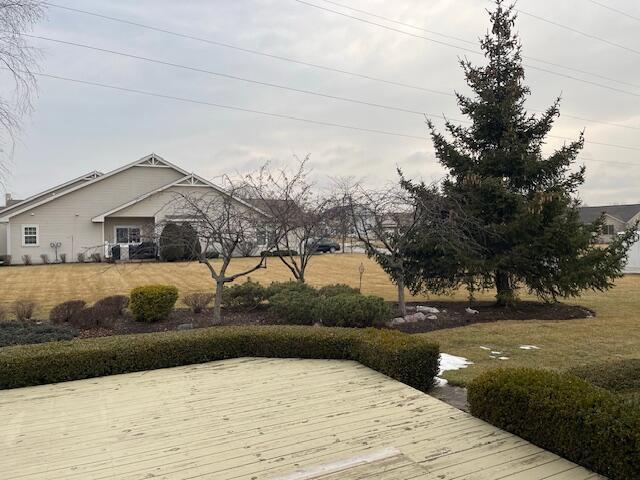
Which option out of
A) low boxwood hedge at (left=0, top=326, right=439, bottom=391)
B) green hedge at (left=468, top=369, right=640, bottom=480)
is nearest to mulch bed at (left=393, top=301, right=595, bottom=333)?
low boxwood hedge at (left=0, top=326, right=439, bottom=391)

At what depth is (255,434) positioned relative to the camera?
3.94 metres

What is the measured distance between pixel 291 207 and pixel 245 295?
7.64 ft

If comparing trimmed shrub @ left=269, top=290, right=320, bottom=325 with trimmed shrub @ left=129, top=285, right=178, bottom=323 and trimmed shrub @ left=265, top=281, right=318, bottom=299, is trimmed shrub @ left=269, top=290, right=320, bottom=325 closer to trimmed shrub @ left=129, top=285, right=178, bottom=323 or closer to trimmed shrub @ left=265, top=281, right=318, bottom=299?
trimmed shrub @ left=265, top=281, right=318, bottom=299

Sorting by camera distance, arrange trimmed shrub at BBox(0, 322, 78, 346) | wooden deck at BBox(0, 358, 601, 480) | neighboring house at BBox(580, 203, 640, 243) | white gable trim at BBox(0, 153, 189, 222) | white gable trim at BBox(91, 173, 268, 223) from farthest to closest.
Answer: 1. neighboring house at BBox(580, 203, 640, 243)
2. white gable trim at BBox(91, 173, 268, 223)
3. white gable trim at BBox(0, 153, 189, 222)
4. trimmed shrub at BBox(0, 322, 78, 346)
5. wooden deck at BBox(0, 358, 601, 480)

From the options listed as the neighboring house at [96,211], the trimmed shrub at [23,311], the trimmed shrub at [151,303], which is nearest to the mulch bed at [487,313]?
the trimmed shrub at [151,303]

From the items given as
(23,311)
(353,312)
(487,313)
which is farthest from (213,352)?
(487,313)

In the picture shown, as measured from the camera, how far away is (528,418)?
12.3 feet

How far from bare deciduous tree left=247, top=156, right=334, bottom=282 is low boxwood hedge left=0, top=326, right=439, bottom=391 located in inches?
146

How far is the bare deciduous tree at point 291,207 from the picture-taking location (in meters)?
10.8

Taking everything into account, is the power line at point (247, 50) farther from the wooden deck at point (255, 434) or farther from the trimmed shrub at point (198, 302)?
the wooden deck at point (255, 434)

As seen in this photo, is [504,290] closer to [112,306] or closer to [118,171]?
[112,306]

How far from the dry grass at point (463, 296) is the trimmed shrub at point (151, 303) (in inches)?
75.1

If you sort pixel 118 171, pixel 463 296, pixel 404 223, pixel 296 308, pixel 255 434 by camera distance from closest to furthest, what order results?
pixel 255 434, pixel 296 308, pixel 404 223, pixel 463 296, pixel 118 171

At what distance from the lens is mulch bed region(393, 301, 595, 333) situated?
9.58 meters
